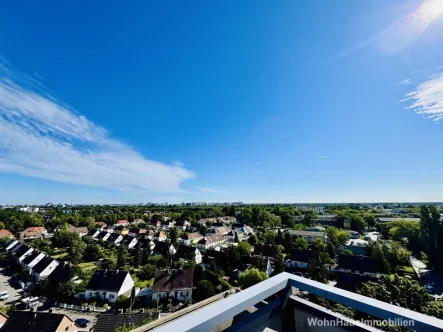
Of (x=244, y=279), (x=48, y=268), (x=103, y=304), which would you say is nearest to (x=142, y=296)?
(x=103, y=304)

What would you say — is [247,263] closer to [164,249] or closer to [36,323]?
[164,249]

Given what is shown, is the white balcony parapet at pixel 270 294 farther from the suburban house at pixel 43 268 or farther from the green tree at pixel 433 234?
the green tree at pixel 433 234

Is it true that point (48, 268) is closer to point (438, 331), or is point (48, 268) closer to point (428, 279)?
point (438, 331)

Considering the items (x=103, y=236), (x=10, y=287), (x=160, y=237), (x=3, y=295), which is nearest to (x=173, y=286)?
(x=3, y=295)

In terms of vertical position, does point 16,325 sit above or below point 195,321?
below

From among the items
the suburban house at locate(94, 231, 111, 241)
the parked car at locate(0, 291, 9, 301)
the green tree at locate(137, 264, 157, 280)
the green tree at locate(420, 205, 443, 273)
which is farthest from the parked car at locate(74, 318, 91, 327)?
the green tree at locate(420, 205, 443, 273)

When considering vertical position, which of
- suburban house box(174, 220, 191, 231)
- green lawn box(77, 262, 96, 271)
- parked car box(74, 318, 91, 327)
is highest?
suburban house box(174, 220, 191, 231)

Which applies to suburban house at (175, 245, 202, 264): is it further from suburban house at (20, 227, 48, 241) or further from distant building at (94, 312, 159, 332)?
suburban house at (20, 227, 48, 241)
